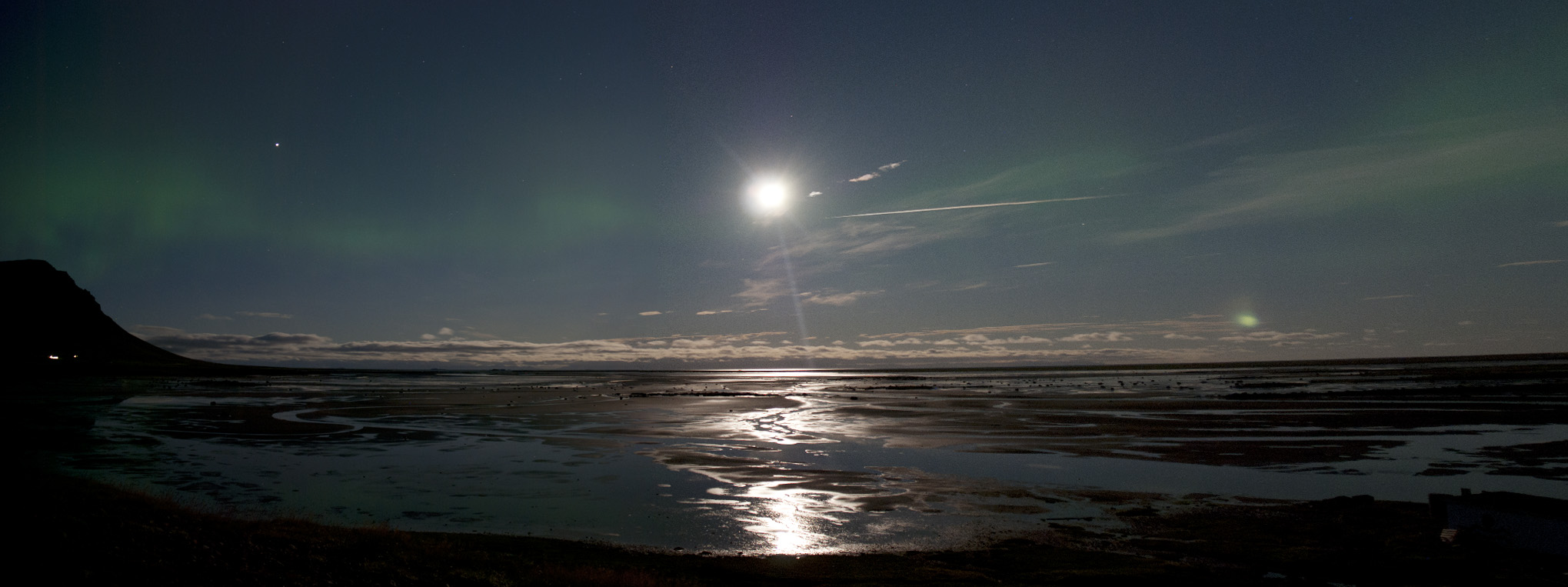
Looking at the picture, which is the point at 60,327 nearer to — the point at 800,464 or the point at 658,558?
the point at 800,464

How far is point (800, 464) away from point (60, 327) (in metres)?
220

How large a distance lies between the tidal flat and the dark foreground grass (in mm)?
1311

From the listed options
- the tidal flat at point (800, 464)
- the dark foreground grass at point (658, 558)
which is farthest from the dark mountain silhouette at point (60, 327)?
the dark foreground grass at point (658, 558)

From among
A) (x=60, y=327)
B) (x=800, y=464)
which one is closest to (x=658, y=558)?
(x=800, y=464)

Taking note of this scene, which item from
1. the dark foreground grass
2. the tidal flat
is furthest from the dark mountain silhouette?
the dark foreground grass

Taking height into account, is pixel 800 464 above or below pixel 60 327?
below

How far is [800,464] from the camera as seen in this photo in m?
26.0

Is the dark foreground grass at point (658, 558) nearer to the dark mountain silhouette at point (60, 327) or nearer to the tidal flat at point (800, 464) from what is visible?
the tidal flat at point (800, 464)

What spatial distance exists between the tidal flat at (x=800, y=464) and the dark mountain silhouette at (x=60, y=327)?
5656 inches

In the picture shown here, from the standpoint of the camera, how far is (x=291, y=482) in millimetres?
21484

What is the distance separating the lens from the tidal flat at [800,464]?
17062mm

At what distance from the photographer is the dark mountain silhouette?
488ft

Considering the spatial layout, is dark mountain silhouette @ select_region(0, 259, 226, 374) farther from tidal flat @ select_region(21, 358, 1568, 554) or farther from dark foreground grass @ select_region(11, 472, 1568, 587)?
dark foreground grass @ select_region(11, 472, 1568, 587)

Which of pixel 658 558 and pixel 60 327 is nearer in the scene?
pixel 658 558
